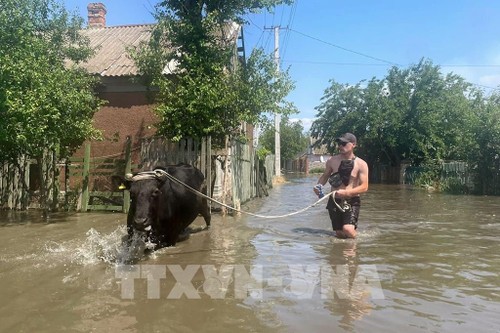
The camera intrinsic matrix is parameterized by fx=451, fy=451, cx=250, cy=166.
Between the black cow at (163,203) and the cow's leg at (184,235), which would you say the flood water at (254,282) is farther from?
the black cow at (163,203)

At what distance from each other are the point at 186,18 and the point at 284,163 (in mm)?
63551

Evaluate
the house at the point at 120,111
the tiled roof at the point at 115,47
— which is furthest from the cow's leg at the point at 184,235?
the tiled roof at the point at 115,47

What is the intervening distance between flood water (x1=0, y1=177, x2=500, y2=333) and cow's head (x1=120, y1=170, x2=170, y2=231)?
1.92 feet

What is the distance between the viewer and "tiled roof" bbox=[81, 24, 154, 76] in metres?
14.6

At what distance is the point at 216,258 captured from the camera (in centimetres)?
652

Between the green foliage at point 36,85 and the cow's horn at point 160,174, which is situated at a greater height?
the green foliage at point 36,85

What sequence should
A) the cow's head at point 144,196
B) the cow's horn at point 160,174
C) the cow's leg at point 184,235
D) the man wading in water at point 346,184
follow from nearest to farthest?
the cow's head at point 144,196
the cow's horn at point 160,174
the man wading in water at point 346,184
the cow's leg at point 184,235

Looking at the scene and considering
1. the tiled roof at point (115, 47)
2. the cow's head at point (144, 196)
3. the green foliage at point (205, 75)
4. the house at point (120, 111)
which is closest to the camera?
the cow's head at point (144, 196)

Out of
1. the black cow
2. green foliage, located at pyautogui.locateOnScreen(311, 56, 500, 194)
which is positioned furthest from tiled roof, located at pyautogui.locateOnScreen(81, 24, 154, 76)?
green foliage, located at pyautogui.locateOnScreen(311, 56, 500, 194)

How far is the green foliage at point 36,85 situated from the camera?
8.93m

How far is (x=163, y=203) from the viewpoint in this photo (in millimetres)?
6980

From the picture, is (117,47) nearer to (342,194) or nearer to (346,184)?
(346,184)

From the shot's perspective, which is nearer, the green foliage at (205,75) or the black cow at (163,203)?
the black cow at (163,203)

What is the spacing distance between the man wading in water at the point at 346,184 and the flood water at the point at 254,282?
33 cm
